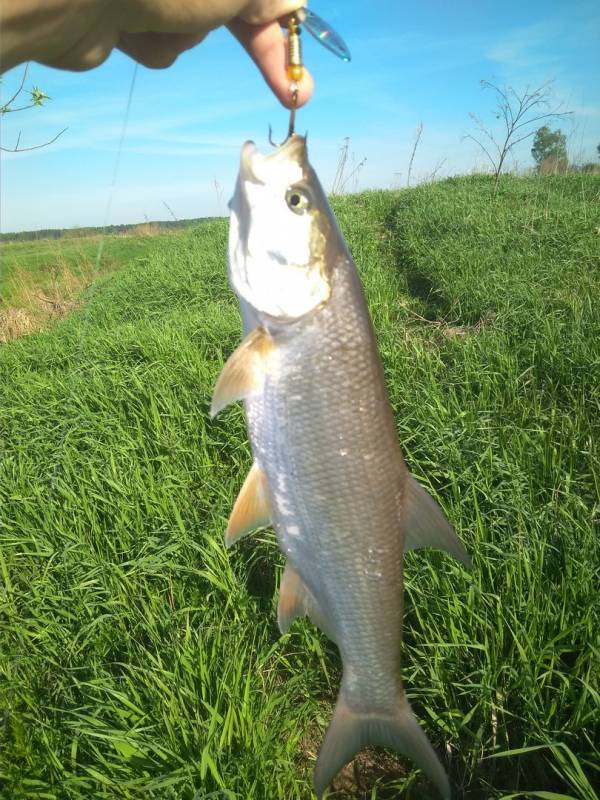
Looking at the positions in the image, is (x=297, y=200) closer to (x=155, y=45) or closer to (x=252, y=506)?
(x=155, y=45)

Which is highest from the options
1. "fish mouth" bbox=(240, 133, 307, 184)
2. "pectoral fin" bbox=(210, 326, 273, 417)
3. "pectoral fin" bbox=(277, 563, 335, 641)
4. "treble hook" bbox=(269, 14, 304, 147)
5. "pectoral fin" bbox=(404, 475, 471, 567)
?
"treble hook" bbox=(269, 14, 304, 147)

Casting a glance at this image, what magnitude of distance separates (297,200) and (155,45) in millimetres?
636

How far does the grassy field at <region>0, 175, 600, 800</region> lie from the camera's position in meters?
1.88

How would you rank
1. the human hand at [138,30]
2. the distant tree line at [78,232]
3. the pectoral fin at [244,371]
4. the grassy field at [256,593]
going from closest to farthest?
1. the human hand at [138,30]
2. the pectoral fin at [244,371]
3. the grassy field at [256,593]
4. the distant tree line at [78,232]

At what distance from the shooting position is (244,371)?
57.5 inches

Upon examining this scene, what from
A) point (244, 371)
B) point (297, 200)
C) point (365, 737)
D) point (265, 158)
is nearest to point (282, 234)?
point (297, 200)

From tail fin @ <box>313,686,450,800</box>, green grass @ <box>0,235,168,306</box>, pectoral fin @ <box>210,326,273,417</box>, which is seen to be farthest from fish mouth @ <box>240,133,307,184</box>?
green grass @ <box>0,235,168,306</box>

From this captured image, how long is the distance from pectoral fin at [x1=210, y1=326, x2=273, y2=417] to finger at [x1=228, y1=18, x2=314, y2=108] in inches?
27.2

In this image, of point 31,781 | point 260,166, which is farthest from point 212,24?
point 31,781

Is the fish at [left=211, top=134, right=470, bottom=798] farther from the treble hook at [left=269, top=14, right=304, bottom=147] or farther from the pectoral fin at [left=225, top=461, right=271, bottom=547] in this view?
the treble hook at [left=269, top=14, right=304, bottom=147]

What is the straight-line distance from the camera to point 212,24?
144 cm

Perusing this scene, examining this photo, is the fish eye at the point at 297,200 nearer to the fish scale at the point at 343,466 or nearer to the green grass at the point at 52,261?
the fish scale at the point at 343,466

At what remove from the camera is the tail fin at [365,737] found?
1.51 meters

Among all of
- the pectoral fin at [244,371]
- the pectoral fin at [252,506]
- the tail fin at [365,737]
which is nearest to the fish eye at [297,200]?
the pectoral fin at [244,371]
